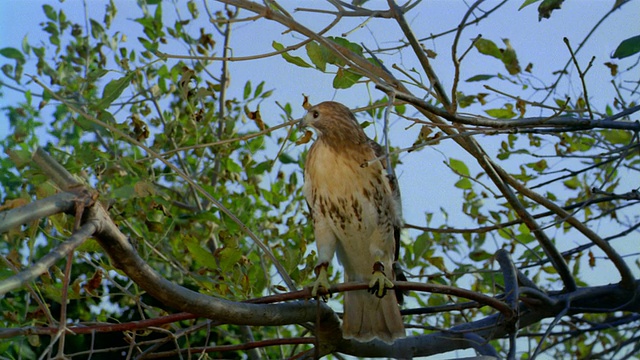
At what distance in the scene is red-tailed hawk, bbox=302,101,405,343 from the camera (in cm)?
356

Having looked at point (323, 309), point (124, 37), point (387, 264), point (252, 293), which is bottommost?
point (323, 309)

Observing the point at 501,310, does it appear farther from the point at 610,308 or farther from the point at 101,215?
the point at 101,215

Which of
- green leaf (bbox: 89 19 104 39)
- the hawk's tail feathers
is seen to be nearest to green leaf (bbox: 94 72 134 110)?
the hawk's tail feathers

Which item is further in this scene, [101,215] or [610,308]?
[610,308]

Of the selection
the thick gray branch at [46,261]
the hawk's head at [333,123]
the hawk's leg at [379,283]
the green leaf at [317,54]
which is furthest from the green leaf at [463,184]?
the thick gray branch at [46,261]

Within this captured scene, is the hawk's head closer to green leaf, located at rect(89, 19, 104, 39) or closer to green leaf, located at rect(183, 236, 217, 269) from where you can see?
green leaf, located at rect(183, 236, 217, 269)

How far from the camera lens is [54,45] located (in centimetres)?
492

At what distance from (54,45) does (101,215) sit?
353cm

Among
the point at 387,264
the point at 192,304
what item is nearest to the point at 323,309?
the point at 192,304

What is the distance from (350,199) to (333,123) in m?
0.38

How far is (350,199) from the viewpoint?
3564 mm

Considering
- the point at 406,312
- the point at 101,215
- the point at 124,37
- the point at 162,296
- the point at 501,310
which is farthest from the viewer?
the point at 124,37

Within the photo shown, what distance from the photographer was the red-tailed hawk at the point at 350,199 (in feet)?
11.7

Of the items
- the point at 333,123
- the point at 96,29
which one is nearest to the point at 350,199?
the point at 333,123
